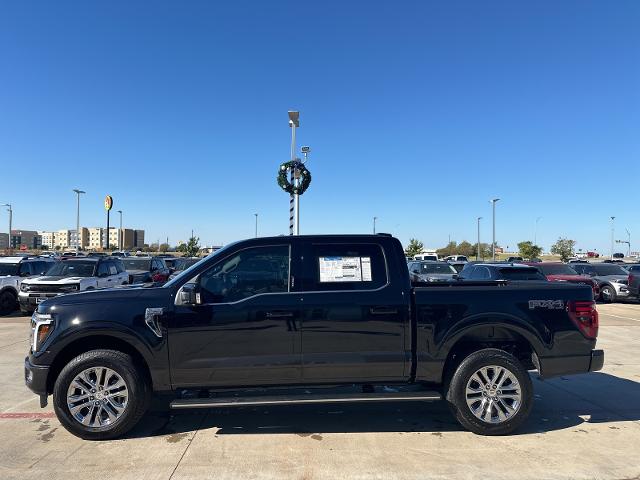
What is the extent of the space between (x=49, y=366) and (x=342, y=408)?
10.2ft

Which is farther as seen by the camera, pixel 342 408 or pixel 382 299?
pixel 342 408

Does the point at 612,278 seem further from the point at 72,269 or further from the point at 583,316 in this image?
the point at 72,269

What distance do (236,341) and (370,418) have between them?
179 cm

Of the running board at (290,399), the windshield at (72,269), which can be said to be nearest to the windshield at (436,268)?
the windshield at (72,269)

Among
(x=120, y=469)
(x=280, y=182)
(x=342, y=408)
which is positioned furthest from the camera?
(x=280, y=182)

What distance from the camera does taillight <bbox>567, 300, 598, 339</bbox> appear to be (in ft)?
16.4

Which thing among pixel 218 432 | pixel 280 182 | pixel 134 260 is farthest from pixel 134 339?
pixel 134 260

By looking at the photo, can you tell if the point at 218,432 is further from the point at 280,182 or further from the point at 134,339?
the point at 280,182

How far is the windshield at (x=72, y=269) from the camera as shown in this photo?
13.6 metres

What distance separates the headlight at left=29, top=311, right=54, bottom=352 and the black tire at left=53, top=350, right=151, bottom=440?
36 cm

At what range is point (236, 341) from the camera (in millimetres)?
4633

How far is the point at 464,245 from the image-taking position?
3489 inches

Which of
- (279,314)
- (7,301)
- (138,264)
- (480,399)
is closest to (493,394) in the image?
(480,399)

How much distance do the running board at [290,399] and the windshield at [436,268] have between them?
14347 mm
